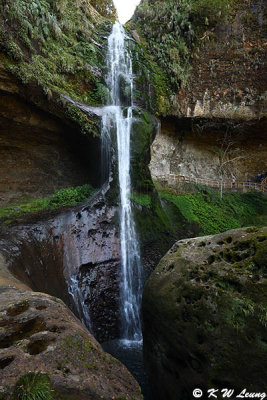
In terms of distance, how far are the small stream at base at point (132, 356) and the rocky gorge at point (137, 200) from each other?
1.72ft

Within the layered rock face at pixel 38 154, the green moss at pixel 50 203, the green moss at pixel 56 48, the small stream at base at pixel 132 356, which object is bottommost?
the small stream at base at pixel 132 356

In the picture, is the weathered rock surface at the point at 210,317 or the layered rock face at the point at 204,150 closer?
the weathered rock surface at the point at 210,317

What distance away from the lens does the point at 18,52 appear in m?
8.53

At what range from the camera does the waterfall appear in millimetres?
7633

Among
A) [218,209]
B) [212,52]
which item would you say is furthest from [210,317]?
[212,52]

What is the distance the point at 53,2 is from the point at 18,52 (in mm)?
5326

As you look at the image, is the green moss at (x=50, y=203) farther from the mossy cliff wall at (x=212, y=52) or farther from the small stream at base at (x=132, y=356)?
the mossy cliff wall at (x=212, y=52)

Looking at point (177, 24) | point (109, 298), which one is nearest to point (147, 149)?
point (109, 298)

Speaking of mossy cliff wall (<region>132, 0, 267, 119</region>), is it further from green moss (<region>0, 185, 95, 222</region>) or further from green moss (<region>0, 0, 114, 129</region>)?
green moss (<region>0, 185, 95, 222</region>)

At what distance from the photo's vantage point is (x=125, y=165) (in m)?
10.3

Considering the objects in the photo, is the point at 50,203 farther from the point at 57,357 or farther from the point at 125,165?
the point at 57,357

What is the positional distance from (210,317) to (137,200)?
6.88 m

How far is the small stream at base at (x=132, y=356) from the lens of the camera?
15.6 feet
